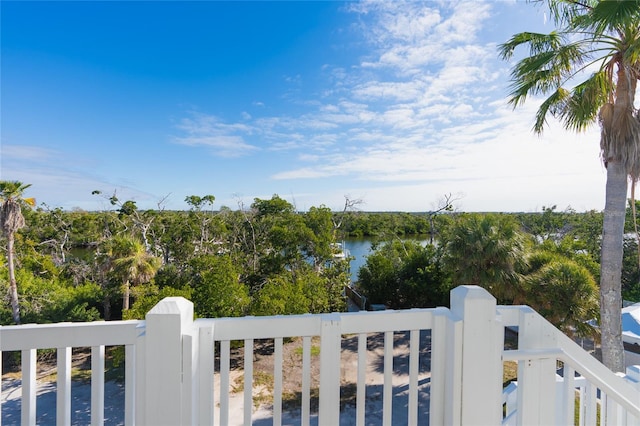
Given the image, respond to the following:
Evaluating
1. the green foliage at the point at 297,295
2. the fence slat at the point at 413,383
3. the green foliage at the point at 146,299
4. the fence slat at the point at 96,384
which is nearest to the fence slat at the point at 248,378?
the fence slat at the point at 96,384

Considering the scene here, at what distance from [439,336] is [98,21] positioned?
742 cm

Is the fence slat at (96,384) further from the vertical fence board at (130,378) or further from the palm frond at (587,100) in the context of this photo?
the palm frond at (587,100)

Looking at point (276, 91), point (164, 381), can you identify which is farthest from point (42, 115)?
point (164, 381)

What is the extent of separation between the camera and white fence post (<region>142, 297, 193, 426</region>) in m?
0.90

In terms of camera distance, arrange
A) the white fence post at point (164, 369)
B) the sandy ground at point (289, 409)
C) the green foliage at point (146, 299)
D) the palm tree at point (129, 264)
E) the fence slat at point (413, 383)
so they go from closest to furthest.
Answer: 1. the white fence post at point (164, 369)
2. the fence slat at point (413, 383)
3. the sandy ground at point (289, 409)
4. the green foliage at point (146, 299)
5. the palm tree at point (129, 264)

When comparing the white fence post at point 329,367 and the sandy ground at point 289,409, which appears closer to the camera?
the white fence post at point 329,367

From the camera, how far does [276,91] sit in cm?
1180

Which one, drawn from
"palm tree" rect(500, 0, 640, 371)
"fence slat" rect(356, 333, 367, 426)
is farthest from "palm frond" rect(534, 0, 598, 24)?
"fence slat" rect(356, 333, 367, 426)

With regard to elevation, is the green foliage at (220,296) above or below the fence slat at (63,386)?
below

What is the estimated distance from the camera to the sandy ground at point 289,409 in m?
5.45

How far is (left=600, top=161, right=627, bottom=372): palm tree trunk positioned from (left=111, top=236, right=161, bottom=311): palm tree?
1142 centimetres

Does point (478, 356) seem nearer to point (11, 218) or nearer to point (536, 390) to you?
point (536, 390)

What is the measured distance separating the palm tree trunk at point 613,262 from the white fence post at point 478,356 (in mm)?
5540

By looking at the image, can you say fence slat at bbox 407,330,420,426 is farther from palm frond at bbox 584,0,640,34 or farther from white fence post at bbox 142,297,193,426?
palm frond at bbox 584,0,640,34
